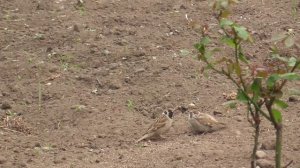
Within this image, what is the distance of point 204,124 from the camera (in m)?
5.67

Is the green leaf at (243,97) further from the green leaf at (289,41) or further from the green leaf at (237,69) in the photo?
the green leaf at (289,41)

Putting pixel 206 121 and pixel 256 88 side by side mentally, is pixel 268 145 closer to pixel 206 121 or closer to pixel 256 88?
pixel 206 121

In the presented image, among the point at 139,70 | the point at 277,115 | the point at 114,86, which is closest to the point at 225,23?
the point at 277,115

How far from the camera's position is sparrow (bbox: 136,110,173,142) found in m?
5.62

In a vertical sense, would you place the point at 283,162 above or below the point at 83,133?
above

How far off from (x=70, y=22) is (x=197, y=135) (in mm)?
2604

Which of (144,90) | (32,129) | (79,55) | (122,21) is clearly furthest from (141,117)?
(122,21)

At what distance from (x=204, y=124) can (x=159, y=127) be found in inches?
13.2

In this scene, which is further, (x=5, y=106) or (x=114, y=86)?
(x=114, y=86)

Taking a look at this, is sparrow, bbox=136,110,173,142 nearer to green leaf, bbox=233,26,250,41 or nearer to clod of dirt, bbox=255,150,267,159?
clod of dirt, bbox=255,150,267,159

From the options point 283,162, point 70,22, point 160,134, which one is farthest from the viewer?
point 70,22

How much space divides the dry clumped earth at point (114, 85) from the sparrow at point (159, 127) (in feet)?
0.21

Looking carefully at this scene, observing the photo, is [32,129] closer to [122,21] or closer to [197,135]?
[197,135]

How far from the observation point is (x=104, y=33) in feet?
24.9
